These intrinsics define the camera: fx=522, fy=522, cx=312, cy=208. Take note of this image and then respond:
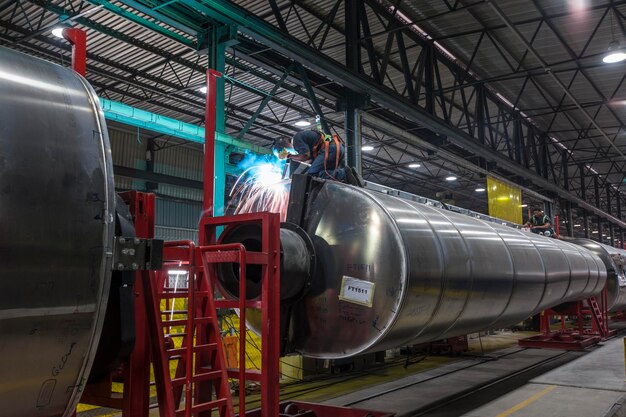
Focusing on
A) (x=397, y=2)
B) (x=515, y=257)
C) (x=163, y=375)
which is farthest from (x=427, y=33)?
(x=163, y=375)

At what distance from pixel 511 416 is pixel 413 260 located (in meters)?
2.89

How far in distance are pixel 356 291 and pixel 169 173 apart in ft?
59.0

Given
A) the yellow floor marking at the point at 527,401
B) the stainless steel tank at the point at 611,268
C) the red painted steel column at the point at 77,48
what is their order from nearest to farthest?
the red painted steel column at the point at 77,48 → the yellow floor marking at the point at 527,401 → the stainless steel tank at the point at 611,268

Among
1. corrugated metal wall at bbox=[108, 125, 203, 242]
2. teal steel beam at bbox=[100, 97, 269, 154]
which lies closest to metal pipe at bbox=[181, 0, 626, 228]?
teal steel beam at bbox=[100, 97, 269, 154]

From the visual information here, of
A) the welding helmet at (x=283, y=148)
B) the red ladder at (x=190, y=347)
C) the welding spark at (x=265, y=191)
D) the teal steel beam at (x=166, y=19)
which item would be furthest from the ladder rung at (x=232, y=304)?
the teal steel beam at (x=166, y=19)

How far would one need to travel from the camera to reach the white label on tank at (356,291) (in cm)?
378

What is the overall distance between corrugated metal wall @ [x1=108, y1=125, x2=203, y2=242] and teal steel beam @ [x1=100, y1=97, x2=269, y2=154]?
10.2 metres

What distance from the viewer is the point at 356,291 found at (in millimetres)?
3834

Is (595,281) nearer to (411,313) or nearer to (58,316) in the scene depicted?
(411,313)

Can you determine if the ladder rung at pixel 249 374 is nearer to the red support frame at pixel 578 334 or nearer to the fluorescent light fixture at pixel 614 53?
the red support frame at pixel 578 334

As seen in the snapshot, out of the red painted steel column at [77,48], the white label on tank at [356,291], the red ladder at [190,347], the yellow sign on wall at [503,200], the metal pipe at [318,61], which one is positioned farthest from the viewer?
the yellow sign on wall at [503,200]

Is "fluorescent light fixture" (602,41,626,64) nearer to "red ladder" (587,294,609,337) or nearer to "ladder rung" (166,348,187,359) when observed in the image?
"red ladder" (587,294,609,337)

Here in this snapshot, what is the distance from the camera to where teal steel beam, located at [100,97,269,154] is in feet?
24.4

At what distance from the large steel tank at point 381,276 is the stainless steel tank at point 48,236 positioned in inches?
76.7
